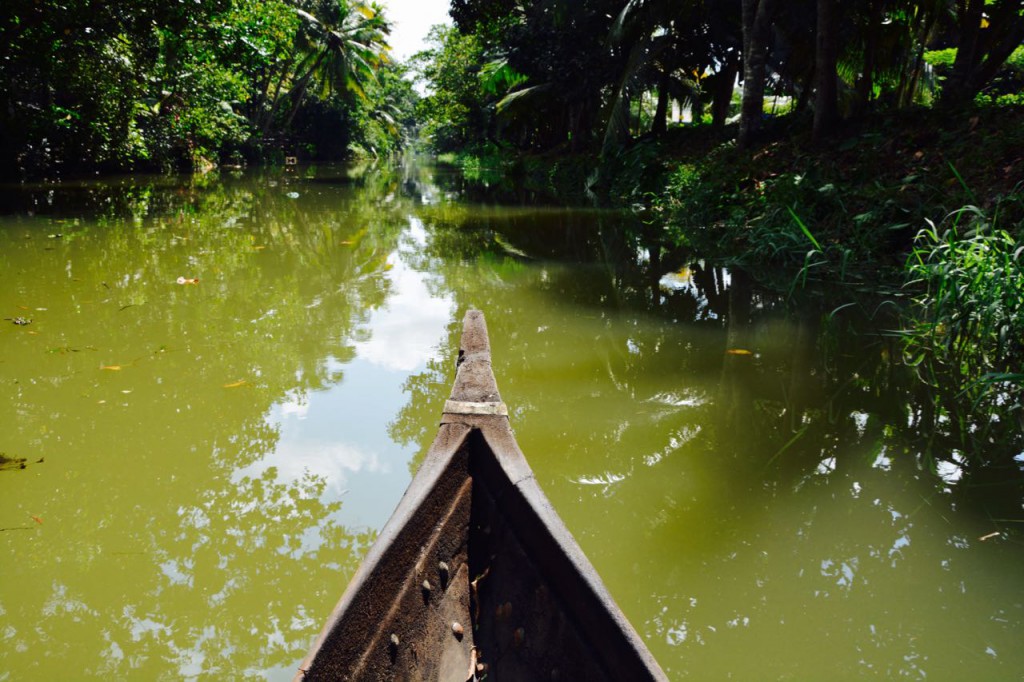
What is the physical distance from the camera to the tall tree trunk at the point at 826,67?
25.9 ft

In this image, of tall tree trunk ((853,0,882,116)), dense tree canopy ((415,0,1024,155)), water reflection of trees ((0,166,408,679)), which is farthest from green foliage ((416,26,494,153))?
water reflection of trees ((0,166,408,679))

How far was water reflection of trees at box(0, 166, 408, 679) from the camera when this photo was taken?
173 cm

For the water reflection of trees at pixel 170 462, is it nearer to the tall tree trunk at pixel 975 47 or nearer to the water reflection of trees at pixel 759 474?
the water reflection of trees at pixel 759 474

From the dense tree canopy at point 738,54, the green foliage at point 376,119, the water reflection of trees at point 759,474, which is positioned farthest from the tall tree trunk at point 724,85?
the green foliage at point 376,119

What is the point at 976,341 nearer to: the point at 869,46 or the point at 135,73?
the point at 869,46

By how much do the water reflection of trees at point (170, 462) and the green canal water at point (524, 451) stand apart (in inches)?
0.4

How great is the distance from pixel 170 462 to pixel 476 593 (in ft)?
4.91

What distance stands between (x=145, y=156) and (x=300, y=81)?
43.0ft

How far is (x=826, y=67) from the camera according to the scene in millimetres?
8219

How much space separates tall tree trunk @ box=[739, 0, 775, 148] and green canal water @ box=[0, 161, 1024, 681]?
197 inches

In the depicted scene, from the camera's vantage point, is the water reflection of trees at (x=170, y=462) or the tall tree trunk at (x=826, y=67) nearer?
the water reflection of trees at (x=170, y=462)

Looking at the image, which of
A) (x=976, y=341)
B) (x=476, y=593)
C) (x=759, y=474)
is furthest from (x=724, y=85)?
(x=476, y=593)

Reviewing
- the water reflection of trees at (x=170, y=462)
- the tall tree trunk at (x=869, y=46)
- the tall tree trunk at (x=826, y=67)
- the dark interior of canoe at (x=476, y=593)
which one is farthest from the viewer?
the tall tree trunk at (x=869, y=46)

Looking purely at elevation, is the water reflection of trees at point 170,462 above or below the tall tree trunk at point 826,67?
below
